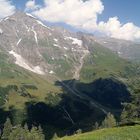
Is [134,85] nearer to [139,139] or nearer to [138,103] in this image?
[138,103]

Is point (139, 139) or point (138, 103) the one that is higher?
point (138, 103)

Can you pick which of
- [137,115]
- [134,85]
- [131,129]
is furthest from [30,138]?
[131,129]

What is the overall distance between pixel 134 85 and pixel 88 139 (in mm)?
46524

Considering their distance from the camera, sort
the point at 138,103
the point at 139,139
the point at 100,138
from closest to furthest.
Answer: the point at 139,139 < the point at 100,138 < the point at 138,103

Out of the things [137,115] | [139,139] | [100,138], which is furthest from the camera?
[137,115]

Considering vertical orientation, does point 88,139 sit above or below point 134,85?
below

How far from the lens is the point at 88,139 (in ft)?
144

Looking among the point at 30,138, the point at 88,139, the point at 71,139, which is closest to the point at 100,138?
the point at 88,139

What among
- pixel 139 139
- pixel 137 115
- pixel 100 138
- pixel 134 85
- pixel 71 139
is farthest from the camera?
pixel 137 115

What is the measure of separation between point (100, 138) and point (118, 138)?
2740 millimetres

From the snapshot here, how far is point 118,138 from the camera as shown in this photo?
4209 centimetres

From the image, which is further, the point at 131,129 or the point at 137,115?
the point at 137,115

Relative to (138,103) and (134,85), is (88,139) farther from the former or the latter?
(138,103)

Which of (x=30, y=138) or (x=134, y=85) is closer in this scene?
(x=134, y=85)
